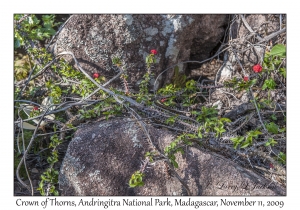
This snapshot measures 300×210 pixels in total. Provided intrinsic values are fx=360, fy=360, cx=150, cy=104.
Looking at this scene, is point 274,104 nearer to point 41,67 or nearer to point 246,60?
point 246,60

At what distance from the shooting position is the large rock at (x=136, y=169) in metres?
1.97

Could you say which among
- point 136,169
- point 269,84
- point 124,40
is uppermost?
point 124,40

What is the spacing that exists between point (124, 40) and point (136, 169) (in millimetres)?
1116

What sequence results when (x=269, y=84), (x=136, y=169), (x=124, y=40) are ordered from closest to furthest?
1. (x=136, y=169)
2. (x=269, y=84)
3. (x=124, y=40)

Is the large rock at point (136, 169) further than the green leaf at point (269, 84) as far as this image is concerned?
No

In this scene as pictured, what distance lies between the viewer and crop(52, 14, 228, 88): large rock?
2.77 meters

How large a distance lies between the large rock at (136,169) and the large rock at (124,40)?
75cm

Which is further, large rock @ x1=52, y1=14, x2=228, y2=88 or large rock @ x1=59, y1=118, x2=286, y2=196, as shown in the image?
large rock @ x1=52, y1=14, x2=228, y2=88

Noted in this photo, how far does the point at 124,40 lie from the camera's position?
2770 millimetres

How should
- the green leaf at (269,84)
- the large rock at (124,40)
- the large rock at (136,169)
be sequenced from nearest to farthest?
the large rock at (136,169) < the green leaf at (269,84) < the large rock at (124,40)

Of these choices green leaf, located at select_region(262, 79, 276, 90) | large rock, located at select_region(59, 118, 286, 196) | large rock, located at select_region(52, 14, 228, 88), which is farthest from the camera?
large rock, located at select_region(52, 14, 228, 88)

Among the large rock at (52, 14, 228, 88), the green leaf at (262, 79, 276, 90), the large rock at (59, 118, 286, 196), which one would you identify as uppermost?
the large rock at (52, 14, 228, 88)

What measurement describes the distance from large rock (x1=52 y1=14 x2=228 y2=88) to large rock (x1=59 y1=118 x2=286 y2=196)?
0.75 meters
